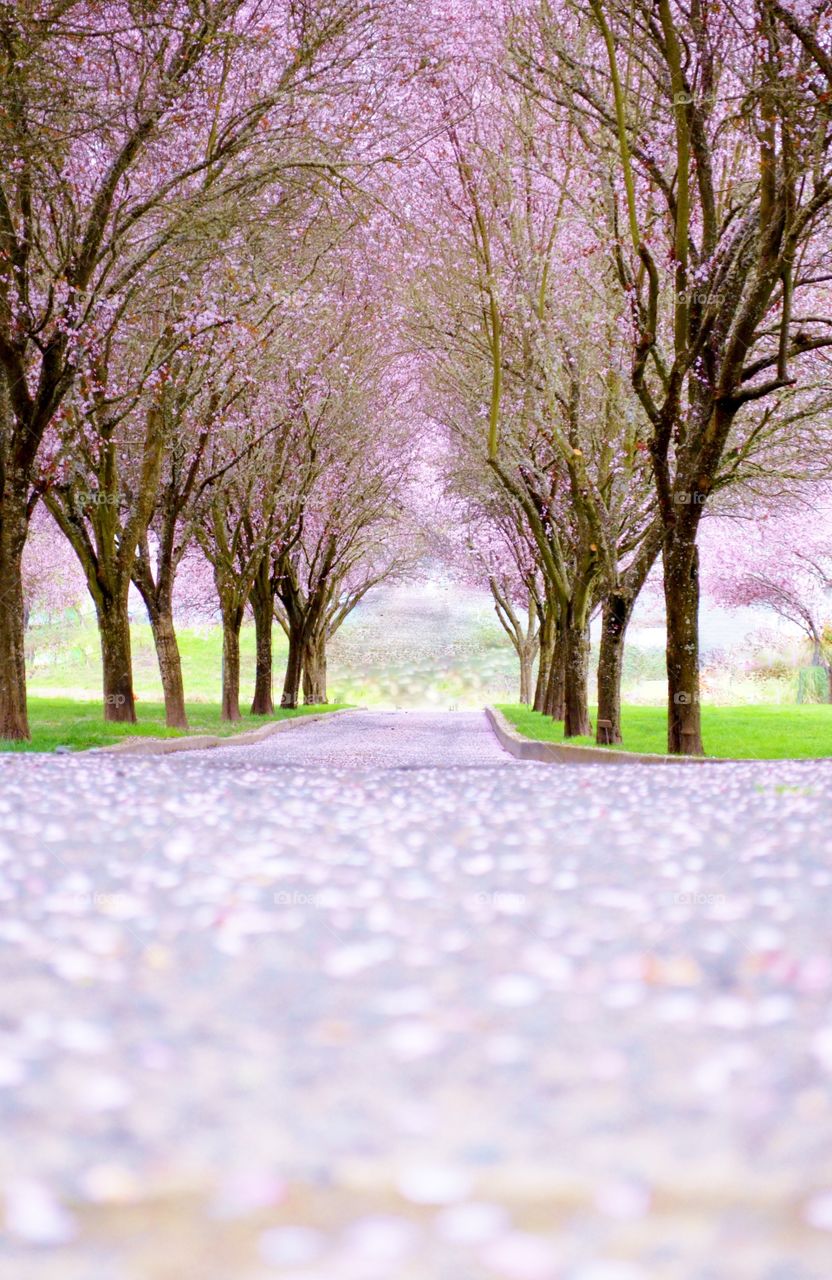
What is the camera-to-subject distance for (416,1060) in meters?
2.62

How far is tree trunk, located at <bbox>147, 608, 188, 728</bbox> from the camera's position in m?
21.5

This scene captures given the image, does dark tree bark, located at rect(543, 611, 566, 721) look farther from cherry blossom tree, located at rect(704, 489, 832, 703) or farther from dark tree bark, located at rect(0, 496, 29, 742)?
cherry blossom tree, located at rect(704, 489, 832, 703)

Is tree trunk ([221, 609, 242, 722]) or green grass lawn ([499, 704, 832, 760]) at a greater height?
tree trunk ([221, 609, 242, 722])

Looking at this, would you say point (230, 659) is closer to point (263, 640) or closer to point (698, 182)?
point (263, 640)

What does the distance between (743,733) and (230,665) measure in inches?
519

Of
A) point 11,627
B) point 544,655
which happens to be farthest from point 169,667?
point 544,655

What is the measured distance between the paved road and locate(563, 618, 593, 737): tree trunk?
15.4 m

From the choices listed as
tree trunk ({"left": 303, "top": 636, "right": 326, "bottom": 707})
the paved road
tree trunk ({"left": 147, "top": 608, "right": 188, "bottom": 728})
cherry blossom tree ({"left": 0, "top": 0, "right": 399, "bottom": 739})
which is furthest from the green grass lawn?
tree trunk ({"left": 303, "top": 636, "right": 326, "bottom": 707})

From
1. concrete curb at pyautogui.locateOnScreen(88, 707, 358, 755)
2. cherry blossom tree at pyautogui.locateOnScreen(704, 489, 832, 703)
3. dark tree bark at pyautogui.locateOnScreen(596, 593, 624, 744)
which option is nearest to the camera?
concrete curb at pyautogui.locateOnScreen(88, 707, 358, 755)

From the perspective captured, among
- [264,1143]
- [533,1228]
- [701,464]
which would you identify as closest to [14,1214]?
[264,1143]

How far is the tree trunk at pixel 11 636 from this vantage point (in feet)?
46.8

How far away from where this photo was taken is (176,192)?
50.7 ft

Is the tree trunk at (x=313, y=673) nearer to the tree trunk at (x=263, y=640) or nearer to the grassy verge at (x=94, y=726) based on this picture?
the grassy verge at (x=94, y=726)

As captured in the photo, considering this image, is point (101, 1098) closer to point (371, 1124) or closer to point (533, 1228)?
point (371, 1124)
